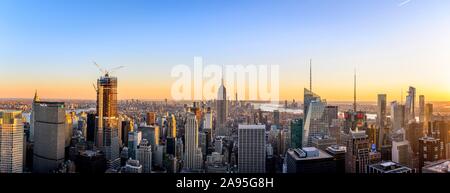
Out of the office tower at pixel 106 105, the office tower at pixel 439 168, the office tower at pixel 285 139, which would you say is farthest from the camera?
the office tower at pixel 285 139

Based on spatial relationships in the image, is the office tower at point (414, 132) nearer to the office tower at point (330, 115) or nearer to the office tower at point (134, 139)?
the office tower at point (330, 115)

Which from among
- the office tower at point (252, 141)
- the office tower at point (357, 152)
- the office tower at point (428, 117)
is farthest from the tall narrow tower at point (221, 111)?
the office tower at point (428, 117)

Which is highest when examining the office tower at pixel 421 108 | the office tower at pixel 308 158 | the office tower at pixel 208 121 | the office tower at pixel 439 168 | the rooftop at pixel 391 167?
the office tower at pixel 421 108

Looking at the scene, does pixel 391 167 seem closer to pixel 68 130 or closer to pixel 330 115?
pixel 330 115

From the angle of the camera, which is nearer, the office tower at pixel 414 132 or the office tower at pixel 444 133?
the office tower at pixel 444 133

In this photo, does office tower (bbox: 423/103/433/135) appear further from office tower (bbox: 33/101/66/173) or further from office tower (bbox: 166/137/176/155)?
office tower (bbox: 33/101/66/173)
